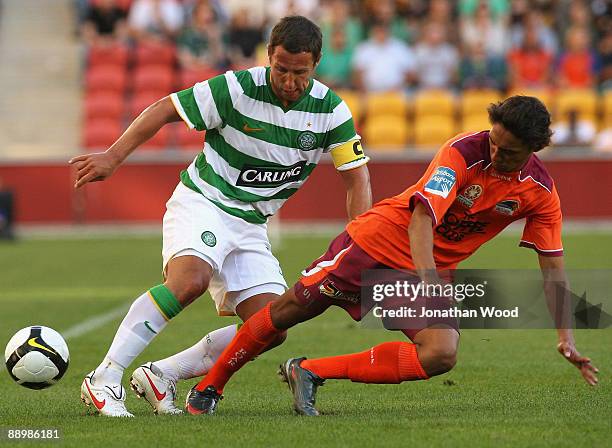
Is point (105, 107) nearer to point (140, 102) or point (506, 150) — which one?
point (140, 102)

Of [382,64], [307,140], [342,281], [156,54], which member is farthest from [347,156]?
[156,54]

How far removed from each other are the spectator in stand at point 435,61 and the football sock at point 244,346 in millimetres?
16035

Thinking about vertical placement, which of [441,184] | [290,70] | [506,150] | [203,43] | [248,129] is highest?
[290,70]

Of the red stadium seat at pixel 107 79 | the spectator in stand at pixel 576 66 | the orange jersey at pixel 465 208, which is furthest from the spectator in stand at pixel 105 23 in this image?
the orange jersey at pixel 465 208

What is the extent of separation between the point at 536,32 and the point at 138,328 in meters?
17.0

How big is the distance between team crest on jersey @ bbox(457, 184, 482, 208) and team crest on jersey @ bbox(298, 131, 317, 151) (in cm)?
90

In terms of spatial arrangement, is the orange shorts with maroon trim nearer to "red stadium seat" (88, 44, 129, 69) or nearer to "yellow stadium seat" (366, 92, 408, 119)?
"yellow stadium seat" (366, 92, 408, 119)

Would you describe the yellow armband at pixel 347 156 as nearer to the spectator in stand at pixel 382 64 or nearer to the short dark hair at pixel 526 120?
the short dark hair at pixel 526 120

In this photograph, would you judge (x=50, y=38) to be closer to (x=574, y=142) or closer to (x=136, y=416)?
(x=574, y=142)

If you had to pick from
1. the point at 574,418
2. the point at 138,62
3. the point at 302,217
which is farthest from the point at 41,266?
the point at 574,418

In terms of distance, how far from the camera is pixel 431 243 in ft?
18.2

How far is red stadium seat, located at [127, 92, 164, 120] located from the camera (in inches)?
870

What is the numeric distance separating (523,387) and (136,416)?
7.09 ft

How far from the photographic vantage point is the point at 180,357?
6.55m
